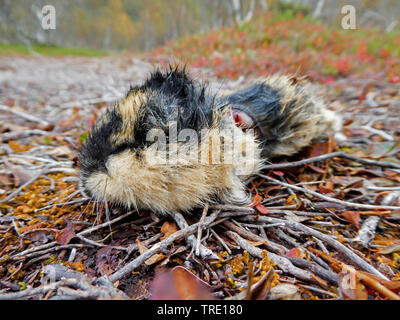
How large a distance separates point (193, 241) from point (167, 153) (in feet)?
1.80

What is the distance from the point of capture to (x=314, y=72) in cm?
704

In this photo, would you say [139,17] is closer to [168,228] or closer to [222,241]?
[168,228]

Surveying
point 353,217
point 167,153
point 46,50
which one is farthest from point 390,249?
point 46,50

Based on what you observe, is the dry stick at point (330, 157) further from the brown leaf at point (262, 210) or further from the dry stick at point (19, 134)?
the dry stick at point (19, 134)

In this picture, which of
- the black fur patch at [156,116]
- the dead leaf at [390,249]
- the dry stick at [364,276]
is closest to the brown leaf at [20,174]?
the black fur patch at [156,116]

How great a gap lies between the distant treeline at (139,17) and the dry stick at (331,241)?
39.7 feet

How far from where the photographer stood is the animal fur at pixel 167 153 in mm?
1570

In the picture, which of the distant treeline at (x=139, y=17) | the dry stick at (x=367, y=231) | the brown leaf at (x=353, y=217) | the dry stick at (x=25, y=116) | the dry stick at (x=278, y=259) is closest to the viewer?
the dry stick at (x=278, y=259)

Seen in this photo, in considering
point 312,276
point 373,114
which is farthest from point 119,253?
A: point 373,114

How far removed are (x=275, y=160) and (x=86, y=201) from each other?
5.91 ft

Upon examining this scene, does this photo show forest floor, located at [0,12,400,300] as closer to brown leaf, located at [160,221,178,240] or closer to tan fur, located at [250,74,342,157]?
brown leaf, located at [160,221,178,240]

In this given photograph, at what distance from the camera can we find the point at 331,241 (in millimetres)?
1527
